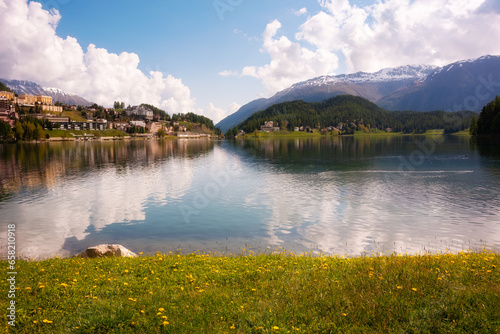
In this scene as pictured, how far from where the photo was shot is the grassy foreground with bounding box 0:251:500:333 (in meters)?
9.85

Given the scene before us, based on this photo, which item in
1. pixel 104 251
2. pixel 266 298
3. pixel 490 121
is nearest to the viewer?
pixel 266 298

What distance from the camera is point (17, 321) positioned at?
410 inches

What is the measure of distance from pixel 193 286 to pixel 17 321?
246 inches

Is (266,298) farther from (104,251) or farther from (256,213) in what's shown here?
(256,213)

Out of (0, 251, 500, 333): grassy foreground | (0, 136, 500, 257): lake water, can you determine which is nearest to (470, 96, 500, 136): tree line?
(0, 136, 500, 257): lake water

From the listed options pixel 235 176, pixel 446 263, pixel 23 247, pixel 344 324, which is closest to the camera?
pixel 344 324

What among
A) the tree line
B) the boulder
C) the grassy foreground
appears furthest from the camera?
the tree line

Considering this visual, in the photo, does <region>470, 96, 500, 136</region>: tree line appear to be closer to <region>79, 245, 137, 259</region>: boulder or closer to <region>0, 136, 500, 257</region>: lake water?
<region>0, 136, 500, 257</region>: lake water

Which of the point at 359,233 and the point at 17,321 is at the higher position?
the point at 17,321

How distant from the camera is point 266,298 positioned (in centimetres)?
1178

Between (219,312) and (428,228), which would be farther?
(428,228)

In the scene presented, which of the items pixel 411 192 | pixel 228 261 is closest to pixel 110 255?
pixel 228 261

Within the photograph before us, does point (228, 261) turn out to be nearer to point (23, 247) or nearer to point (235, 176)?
point (23, 247)

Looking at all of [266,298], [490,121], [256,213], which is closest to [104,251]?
[266,298]
